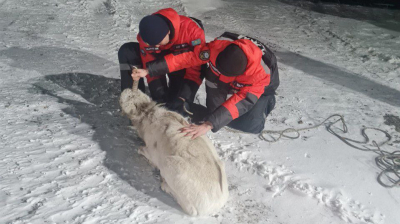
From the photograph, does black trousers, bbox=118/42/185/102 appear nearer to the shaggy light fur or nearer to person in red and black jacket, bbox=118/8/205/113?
person in red and black jacket, bbox=118/8/205/113

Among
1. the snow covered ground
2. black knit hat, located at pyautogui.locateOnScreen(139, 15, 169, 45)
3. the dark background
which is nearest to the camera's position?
the snow covered ground

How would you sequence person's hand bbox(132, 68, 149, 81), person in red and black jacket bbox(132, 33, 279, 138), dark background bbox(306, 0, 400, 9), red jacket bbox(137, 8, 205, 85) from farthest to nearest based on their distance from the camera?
dark background bbox(306, 0, 400, 9)
red jacket bbox(137, 8, 205, 85)
person's hand bbox(132, 68, 149, 81)
person in red and black jacket bbox(132, 33, 279, 138)

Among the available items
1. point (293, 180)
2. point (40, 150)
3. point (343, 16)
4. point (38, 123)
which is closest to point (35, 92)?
point (38, 123)

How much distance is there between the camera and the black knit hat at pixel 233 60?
2641 millimetres

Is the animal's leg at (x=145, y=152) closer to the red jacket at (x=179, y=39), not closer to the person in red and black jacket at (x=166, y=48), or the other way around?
the person in red and black jacket at (x=166, y=48)

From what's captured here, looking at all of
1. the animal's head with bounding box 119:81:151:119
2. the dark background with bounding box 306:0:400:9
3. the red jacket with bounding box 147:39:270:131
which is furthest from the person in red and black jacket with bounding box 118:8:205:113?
the dark background with bounding box 306:0:400:9

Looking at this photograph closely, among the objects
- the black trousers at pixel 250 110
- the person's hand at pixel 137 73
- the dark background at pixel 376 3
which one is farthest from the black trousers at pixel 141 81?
the dark background at pixel 376 3

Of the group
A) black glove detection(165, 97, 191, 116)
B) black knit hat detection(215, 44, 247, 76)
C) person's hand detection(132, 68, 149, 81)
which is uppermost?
black knit hat detection(215, 44, 247, 76)

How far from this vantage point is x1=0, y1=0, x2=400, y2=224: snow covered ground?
102 inches

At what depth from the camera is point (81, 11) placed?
627 cm

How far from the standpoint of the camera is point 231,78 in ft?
10.3

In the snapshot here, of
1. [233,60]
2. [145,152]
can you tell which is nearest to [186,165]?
[145,152]

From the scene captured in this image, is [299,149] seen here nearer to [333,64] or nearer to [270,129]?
[270,129]

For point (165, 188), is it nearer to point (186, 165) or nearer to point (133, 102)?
point (186, 165)
